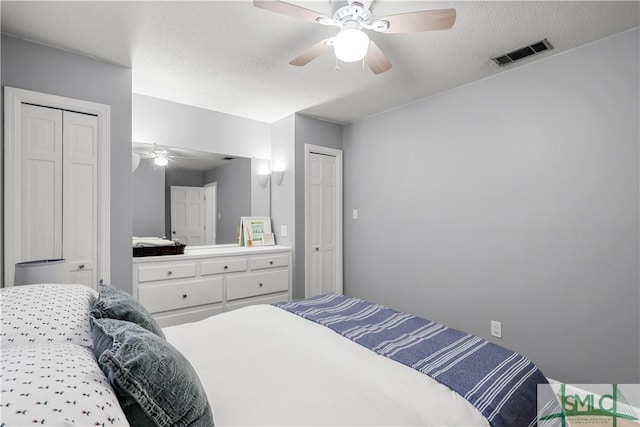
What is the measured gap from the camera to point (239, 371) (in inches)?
50.6

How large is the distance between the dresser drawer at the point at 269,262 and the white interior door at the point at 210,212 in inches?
23.8

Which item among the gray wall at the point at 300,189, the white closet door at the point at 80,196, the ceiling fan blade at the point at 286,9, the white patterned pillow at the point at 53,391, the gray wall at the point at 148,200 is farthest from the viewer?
the gray wall at the point at 300,189

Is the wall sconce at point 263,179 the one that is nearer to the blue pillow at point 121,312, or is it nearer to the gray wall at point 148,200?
the gray wall at point 148,200

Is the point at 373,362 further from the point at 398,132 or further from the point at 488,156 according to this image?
the point at 398,132

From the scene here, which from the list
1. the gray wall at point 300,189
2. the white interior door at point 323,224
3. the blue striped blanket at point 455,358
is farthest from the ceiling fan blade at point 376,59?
the white interior door at point 323,224

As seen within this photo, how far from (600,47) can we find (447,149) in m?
1.28

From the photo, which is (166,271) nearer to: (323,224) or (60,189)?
(60,189)

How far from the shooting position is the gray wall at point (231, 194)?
3820mm

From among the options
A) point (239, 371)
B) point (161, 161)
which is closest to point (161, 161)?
point (161, 161)

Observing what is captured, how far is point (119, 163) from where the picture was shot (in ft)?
8.73

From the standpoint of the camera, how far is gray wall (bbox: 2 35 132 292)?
228 cm

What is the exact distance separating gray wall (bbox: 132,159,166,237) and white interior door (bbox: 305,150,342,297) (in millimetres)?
1638

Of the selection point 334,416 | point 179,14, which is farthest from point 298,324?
point 179,14

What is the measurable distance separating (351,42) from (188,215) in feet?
8.73
